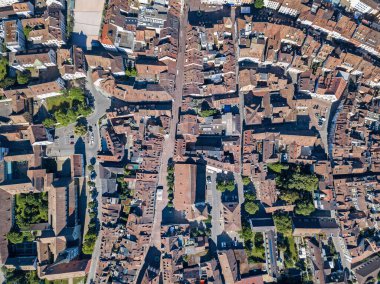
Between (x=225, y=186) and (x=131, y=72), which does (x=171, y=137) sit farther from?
(x=131, y=72)

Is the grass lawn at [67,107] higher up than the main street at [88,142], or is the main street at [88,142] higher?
the grass lawn at [67,107]

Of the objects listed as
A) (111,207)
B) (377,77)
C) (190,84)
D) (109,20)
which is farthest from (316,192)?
(109,20)

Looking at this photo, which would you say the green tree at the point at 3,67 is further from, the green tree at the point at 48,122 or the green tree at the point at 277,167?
the green tree at the point at 277,167

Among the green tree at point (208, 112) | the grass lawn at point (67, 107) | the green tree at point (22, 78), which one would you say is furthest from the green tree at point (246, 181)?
the green tree at point (22, 78)

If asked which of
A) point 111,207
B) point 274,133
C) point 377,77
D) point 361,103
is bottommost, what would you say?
point 111,207

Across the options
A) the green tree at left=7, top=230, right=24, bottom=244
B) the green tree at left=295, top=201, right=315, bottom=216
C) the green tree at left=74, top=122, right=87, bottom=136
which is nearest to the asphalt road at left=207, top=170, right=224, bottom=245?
the green tree at left=295, top=201, right=315, bottom=216

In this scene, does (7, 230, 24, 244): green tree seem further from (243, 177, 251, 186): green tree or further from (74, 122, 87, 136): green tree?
(243, 177, 251, 186): green tree

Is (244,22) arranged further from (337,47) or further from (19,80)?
(19,80)

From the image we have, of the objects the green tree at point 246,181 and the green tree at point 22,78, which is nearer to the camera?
the green tree at point 246,181
